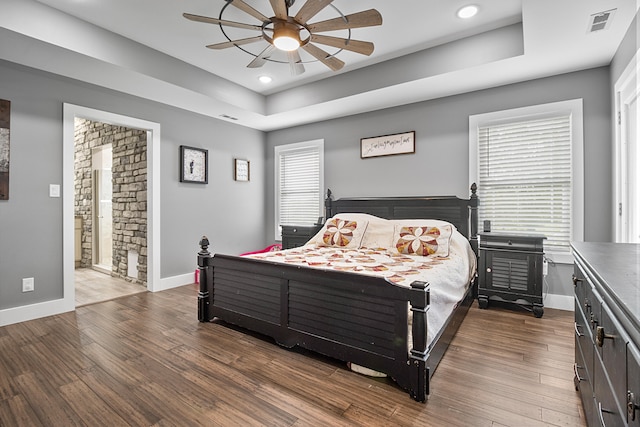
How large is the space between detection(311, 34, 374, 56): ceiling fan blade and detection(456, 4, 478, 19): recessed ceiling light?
870 millimetres

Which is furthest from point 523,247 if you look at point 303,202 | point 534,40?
point 303,202

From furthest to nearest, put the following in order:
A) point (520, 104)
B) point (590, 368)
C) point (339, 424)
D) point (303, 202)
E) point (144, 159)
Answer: point (303, 202) < point (144, 159) < point (520, 104) < point (339, 424) < point (590, 368)

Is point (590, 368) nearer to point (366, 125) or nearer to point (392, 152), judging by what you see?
point (392, 152)

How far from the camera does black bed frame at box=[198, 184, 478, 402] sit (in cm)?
184

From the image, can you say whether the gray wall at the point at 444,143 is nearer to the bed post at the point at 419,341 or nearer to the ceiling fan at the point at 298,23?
the ceiling fan at the point at 298,23

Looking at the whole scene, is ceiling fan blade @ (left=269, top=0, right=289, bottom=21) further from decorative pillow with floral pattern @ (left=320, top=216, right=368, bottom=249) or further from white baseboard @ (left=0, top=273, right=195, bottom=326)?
white baseboard @ (left=0, top=273, right=195, bottom=326)

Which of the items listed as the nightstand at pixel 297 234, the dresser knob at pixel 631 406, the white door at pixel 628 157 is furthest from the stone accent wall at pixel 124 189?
the white door at pixel 628 157

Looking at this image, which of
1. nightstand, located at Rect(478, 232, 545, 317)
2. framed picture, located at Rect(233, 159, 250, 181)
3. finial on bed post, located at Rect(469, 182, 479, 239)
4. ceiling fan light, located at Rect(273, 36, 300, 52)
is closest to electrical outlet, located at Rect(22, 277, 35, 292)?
framed picture, located at Rect(233, 159, 250, 181)

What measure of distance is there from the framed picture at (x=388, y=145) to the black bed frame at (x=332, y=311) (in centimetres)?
215

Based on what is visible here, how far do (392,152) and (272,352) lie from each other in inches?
119

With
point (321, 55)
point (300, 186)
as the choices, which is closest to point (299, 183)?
point (300, 186)

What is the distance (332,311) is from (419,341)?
23.6 inches

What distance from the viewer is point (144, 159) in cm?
433

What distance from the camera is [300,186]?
17.5 ft
